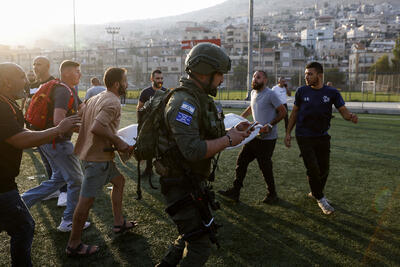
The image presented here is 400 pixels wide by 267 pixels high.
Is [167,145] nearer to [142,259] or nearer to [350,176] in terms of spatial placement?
[142,259]

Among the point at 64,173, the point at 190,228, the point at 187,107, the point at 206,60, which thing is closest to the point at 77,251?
the point at 64,173

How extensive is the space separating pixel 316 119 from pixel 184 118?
3.37 m

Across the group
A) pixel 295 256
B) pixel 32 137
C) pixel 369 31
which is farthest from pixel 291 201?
pixel 369 31

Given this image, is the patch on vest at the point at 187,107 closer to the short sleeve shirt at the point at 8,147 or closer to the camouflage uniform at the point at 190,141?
the camouflage uniform at the point at 190,141

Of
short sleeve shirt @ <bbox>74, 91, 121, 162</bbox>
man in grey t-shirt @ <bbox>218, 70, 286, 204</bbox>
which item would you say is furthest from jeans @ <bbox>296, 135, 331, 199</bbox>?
short sleeve shirt @ <bbox>74, 91, 121, 162</bbox>

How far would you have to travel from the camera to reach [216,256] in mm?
3809

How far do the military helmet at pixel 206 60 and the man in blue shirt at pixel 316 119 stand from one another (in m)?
2.93

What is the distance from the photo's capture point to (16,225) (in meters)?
2.70

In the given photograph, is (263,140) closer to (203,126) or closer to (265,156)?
(265,156)

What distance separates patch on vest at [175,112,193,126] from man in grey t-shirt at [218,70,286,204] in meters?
3.19

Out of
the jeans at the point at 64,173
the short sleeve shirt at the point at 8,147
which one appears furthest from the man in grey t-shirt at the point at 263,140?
the short sleeve shirt at the point at 8,147

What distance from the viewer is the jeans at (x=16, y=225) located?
2.65m

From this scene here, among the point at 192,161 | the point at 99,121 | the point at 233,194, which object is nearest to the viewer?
the point at 192,161

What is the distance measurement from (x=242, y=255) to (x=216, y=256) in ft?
0.98
